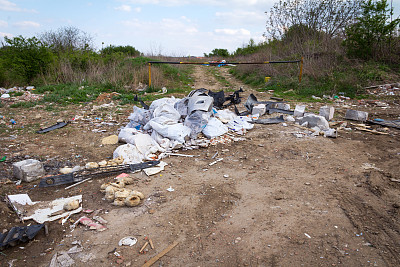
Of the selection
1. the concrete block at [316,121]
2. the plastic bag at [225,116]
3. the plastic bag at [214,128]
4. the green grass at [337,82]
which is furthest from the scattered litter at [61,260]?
the green grass at [337,82]

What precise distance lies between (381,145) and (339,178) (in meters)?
1.89

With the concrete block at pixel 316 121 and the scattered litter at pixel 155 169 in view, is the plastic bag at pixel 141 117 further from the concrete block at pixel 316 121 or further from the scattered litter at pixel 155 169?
the concrete block at pixel 316 121

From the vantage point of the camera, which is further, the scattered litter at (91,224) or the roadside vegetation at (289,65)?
the roadside vegetation at (289,65)

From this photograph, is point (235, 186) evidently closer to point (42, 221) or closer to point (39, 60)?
point (42, 221)

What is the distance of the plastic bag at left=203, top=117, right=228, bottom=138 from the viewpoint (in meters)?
4.92

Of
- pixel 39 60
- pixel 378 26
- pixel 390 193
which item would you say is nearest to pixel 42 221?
pixel 390 193

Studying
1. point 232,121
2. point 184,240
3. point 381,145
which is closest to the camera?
point 184,240

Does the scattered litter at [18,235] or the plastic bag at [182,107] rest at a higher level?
the plastic bag at [182,107]

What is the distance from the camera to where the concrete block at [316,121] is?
5309 mm

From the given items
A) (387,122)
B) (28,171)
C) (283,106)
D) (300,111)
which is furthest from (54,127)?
(387,122)

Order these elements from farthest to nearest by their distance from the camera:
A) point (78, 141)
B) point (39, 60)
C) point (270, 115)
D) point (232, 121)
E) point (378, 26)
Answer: point (39, 60), point (378, 26), point (270, 115), point (232, 121), point (78, 141)

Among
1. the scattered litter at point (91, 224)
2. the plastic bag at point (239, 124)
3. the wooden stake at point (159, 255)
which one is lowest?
the wooden stake at point (159, 255)

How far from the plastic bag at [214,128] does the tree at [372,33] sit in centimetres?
802

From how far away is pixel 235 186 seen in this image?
3.29 metres
